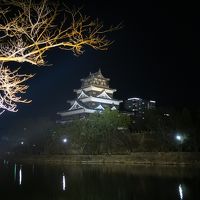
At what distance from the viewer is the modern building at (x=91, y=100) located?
51.1 m

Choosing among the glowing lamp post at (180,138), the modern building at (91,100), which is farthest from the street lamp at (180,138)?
the modern building at (91,100)

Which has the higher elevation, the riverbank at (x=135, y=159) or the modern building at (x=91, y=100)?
the modern building at (x=91, y=100)

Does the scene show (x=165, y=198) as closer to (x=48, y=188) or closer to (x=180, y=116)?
(x=48, y=188)

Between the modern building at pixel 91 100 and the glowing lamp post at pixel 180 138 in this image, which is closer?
the glowing lamp post at pixel 180 138

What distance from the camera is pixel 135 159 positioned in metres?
34.3

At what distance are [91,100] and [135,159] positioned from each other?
19.8 metres

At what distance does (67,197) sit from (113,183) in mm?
4411

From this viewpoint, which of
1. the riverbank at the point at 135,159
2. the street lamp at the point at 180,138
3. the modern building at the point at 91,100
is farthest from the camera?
the modern building at the point at 91,100

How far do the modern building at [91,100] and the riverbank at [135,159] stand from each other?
919cm

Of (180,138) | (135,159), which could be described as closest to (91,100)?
(135,159)

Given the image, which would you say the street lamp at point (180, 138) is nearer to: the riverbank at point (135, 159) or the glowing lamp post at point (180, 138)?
the glowing lamp post at point (180, 138)

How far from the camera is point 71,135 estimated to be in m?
40.4

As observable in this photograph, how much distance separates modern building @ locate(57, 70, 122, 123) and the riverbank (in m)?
9.19

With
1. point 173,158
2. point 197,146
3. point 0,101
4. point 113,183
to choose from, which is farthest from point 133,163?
point 0,101
